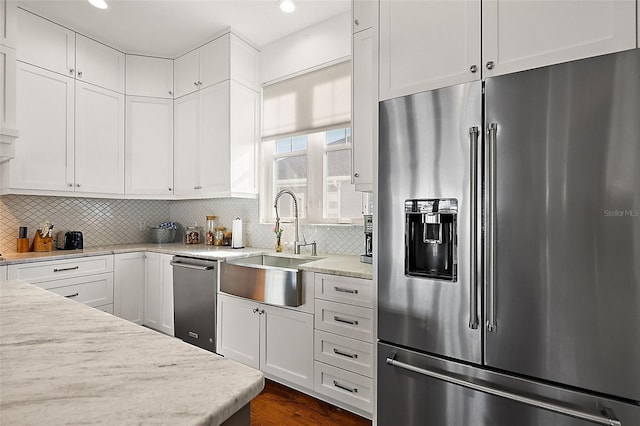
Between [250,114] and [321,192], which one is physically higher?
[250,114]

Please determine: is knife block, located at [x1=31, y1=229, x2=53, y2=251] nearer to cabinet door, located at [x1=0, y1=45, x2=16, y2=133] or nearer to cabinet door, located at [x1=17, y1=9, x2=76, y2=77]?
cabinet door, located at [x1=0, y1=45, x2=16, y2=133]

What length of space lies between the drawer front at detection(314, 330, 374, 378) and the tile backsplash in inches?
31.5

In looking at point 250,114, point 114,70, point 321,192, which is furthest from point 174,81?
point 321,192

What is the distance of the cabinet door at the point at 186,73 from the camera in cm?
320

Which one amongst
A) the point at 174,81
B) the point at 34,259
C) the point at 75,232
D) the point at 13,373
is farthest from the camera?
the point at 174,81

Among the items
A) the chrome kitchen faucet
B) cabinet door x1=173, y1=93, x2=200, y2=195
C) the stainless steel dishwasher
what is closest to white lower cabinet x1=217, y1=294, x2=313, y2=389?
the stainless steel dishwasher

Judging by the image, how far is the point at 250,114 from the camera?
3148mm

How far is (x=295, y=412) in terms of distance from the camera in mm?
2094

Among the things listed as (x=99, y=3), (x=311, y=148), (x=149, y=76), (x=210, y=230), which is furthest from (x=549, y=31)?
(x=149, y=76)

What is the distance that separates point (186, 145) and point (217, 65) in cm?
85

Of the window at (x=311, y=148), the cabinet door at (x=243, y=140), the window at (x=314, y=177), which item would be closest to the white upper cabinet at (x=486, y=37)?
the window at (x=311, y=148)

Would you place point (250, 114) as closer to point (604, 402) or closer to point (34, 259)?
point (34, 259)

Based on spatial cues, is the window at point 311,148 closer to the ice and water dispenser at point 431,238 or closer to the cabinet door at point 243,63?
the cabinet door at point 243,63

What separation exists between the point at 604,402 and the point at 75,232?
393 centimetres
